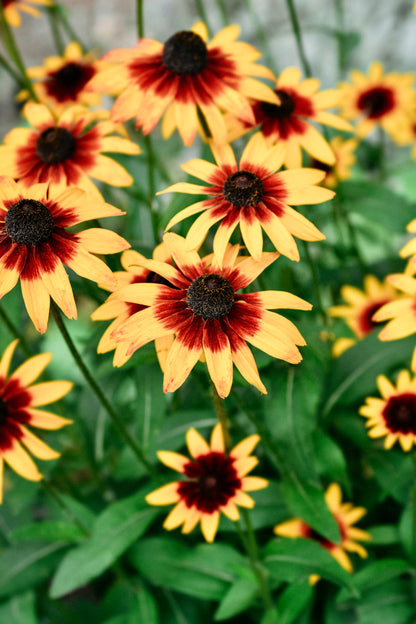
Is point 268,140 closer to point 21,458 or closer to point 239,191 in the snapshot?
point 239,191

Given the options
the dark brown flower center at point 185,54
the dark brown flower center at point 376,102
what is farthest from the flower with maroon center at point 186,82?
the dark brown flower center at point 376,102

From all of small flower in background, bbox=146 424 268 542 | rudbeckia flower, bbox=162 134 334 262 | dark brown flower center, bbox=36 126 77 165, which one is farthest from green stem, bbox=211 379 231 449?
dark brown flower center, bbox=36 126 77 165

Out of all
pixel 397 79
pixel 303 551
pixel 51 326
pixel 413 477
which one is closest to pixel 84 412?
pixel 51 326

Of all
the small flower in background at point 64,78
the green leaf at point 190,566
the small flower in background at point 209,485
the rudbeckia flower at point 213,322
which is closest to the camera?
the rudbeckia flower at point 213,322

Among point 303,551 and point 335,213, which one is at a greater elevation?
point 335,213

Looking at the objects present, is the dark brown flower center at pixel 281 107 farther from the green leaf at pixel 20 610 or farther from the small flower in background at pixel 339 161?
the green leaf at pixel 20 610

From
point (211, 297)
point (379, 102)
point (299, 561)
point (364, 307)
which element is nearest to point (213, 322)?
point (211, 297)
